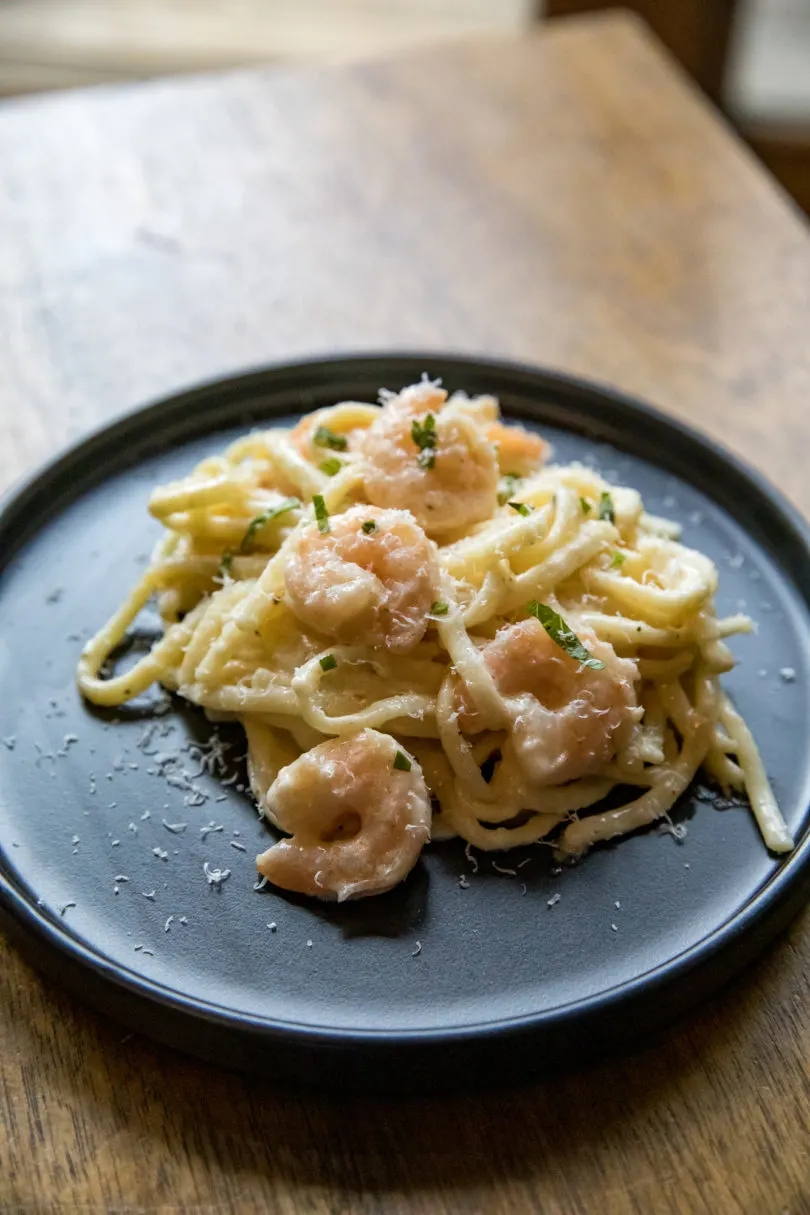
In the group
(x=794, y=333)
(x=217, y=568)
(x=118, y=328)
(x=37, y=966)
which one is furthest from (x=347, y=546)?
(x=794, y=333)

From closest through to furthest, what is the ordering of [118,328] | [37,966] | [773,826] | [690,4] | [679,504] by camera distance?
[37,966] < [773,826] < [679,504] < [118,328] < [690,4]

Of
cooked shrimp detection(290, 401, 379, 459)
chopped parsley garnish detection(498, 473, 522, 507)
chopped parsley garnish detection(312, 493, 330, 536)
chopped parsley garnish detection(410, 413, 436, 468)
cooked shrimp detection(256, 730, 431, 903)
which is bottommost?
cooked shrimp detection(256, 730, 431, 903)

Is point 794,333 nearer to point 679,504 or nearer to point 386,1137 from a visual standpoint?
point 679,504

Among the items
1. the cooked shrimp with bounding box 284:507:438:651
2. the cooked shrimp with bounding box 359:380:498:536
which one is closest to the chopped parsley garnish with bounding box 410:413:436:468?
the cooked shrimp with bounding box 359:380:498:536

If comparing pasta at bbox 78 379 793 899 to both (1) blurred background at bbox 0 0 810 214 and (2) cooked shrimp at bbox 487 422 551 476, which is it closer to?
(2) cooked shrimp at bbox 487 422 551 476

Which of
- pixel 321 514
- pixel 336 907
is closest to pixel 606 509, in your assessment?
pixel 321 514

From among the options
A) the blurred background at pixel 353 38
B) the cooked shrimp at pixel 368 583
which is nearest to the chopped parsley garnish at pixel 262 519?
the cooked shrimp at pixel 368 583

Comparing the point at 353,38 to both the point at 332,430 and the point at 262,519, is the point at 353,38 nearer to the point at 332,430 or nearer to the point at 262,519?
the point at 332,430
